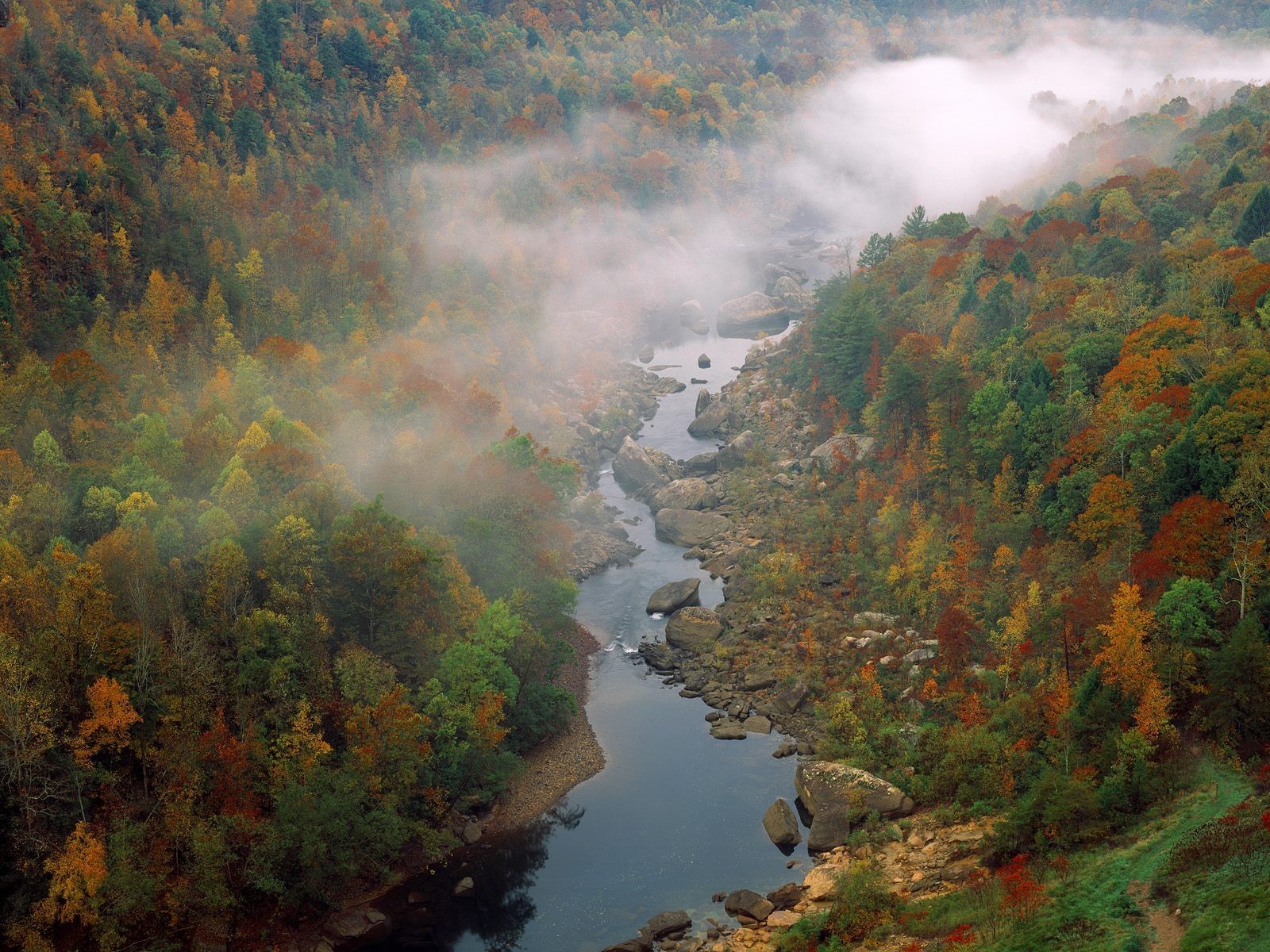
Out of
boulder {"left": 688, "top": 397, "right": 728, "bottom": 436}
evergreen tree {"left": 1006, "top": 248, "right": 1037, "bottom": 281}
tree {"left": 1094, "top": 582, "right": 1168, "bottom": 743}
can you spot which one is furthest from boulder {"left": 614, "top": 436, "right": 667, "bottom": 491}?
tree {"left": 1094, "top": 582, "right": 1168, "bottom": 743}

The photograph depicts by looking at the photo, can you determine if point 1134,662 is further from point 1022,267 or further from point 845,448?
point 1022,267

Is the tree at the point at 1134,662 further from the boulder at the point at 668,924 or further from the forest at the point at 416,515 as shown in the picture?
the boulder at the point at 668,924

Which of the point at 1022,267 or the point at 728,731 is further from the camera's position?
the point at 1022,267

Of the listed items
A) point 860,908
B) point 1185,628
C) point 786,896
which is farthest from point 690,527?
point 860,908

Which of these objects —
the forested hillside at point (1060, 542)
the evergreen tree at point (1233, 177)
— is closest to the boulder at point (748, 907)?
the forested hillside at point (1060, 542)

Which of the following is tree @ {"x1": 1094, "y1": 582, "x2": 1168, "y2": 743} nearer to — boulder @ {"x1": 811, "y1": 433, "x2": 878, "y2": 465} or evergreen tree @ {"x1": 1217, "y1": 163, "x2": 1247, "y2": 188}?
boulder @ {"x1": 811, "y1": 433, "x2": 878, "y2": 465}

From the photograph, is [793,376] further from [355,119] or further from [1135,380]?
[355,119]
